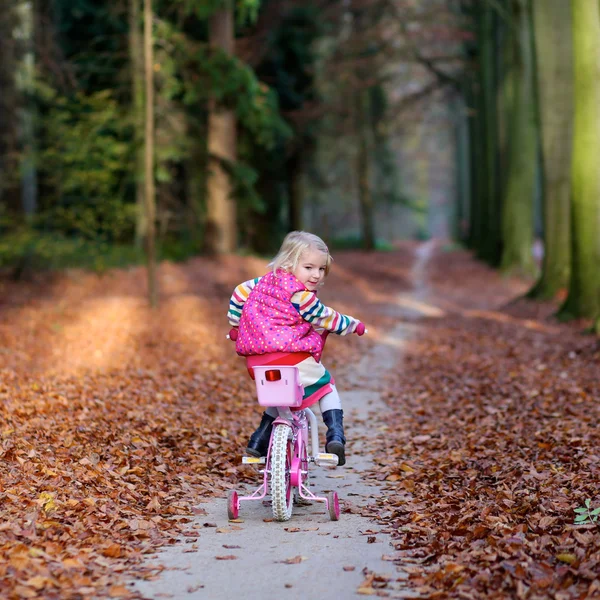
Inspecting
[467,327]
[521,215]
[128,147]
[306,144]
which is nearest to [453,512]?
[467,327]

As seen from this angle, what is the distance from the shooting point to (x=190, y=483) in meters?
7.15

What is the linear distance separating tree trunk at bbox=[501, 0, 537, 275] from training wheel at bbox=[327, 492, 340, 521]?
839 inches

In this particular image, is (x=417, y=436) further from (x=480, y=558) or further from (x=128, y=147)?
(x=128, y=147)

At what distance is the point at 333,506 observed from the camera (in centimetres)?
611

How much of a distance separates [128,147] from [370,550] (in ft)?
61.6

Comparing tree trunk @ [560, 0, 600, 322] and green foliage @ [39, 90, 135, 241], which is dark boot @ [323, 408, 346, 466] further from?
green foliage @ [39, 90, 135, 241]

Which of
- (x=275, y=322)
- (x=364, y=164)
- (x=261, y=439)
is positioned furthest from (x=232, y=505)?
(x=364, y=164)

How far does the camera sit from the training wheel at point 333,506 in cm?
611

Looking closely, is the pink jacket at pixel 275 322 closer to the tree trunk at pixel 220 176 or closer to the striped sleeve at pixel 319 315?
the striped sleeve at pixel 319 315

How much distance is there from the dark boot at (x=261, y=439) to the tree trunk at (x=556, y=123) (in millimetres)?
14303

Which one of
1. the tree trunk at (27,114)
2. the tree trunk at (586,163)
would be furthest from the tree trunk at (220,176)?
the tree trunk at (586,163)

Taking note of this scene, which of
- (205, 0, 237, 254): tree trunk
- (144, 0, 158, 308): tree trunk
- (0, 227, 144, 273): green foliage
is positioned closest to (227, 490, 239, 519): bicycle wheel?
(144, 0, 158, 308): tree trunk

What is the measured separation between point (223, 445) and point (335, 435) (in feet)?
7.60

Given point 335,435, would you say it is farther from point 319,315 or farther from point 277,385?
point 319,315
